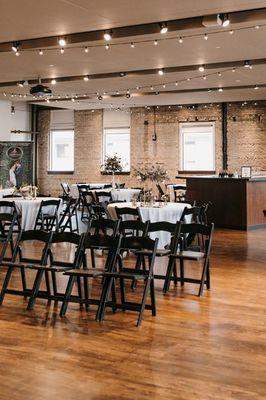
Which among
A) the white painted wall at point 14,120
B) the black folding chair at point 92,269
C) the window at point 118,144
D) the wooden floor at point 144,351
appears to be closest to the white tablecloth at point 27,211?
the wooden floor at point 144,351

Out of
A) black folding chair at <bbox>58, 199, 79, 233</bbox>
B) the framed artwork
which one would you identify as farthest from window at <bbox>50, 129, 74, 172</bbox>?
black folding chair at <bbox>58, 199, 79, 233</bbox>

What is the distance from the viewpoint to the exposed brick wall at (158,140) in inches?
706

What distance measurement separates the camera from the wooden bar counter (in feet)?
40.4

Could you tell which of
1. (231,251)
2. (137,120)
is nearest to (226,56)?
(231,251)

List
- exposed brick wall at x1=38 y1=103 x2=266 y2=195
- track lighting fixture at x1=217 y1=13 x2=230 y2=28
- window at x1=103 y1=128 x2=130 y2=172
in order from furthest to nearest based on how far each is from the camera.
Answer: window at x1=103 y1=128 x2=130 y2=172 → exposed brick wall at x1=38 y1=103 x2=266 y2=195 → track lighting fixture at x1=217 y1=13 x2=230 y2=28

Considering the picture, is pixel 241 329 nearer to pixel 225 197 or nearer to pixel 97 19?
pixel 97 19

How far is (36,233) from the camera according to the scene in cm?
569

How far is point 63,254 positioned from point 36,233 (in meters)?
3.10

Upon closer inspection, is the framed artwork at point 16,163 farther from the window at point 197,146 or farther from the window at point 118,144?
the window at point 197,146

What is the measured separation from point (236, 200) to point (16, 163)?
29.8 ft

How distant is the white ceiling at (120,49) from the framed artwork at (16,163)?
2.87 m

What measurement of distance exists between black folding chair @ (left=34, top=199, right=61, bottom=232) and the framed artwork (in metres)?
7.61

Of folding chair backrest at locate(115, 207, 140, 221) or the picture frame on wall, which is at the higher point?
the picture frame on wall

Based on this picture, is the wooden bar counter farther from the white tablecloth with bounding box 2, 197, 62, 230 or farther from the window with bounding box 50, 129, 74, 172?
the window with bounding box 50, 129, 74, 172
